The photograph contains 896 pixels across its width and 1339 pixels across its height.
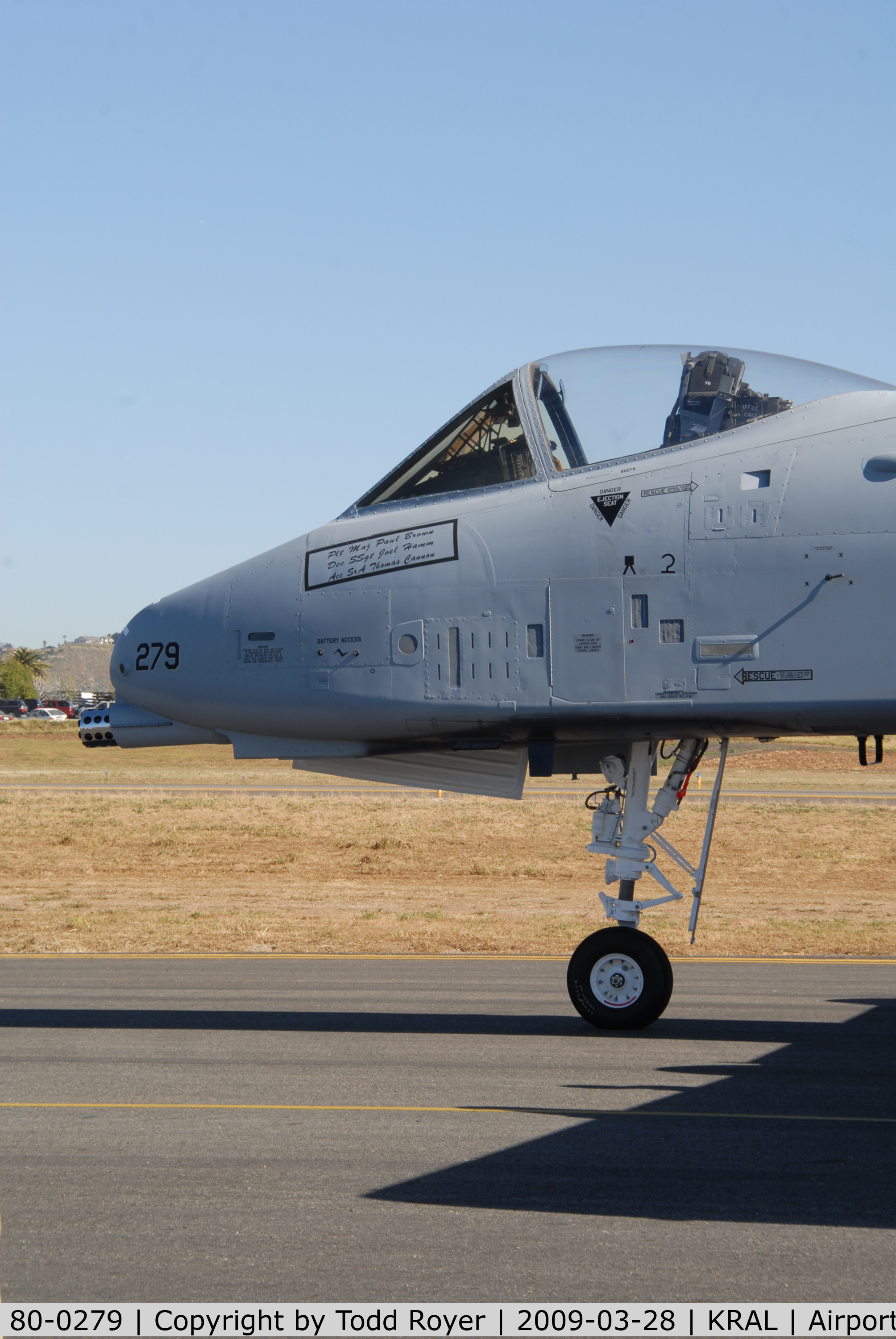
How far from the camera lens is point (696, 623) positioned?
10.1 metres

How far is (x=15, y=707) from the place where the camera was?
146500 millimetres

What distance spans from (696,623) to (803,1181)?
4.42 meters

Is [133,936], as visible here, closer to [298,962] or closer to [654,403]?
[298,962]

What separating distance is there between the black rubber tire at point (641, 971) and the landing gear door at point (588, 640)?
214 centimetres

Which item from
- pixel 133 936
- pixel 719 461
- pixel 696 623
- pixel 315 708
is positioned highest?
pixel 719 461

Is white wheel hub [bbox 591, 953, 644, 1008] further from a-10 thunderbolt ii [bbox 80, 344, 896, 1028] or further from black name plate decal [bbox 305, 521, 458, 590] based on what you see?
black name plate decal [bbox 305, 521, 458, 590]

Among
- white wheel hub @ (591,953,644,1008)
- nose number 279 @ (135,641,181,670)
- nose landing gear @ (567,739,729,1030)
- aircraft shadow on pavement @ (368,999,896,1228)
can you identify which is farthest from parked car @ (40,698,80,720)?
aircraft shadow on pavement @ (368,999,896,1228)

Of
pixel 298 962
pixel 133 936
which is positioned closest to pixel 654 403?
pixel 298 962

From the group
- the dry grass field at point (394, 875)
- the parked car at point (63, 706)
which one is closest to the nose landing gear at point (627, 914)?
the dry grass field at point (394, 875)

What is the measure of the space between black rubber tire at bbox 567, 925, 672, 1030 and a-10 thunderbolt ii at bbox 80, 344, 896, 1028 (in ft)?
0.07

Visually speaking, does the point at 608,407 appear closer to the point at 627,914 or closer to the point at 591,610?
the point at 591,610

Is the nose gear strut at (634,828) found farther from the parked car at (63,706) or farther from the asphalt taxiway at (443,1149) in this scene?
the parked car at (63,706)

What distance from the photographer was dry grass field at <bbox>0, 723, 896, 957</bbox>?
1855 centimetres

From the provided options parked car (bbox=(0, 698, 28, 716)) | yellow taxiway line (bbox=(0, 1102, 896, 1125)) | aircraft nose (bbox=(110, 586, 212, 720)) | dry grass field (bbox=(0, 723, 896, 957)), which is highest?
aircraft nose (bbox=(110, 586, 212, 720))
